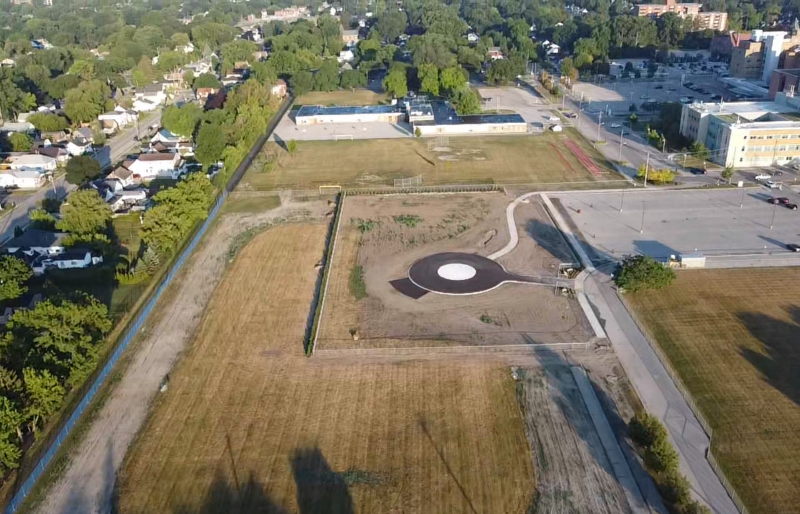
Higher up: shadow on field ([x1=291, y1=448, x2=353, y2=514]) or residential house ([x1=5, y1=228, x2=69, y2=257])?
residential house ([x1=5, y1=228, x2=69, y2=257])

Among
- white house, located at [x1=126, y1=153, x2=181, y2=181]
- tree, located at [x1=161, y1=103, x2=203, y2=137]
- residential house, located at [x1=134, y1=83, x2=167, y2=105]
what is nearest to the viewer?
white house, located at [x1=126, y1=153, x2=181, y2=181]

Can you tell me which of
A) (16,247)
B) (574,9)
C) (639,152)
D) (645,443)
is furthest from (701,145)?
(574,9)

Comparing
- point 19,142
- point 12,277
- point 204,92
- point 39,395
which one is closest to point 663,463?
point 39,395

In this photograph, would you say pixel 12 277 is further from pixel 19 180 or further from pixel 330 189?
pixel 19 180

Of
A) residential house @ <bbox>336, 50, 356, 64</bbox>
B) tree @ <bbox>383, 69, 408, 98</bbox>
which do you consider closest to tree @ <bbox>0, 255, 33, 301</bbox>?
tree @ <bbox>383, 69, 408, 98</bbox>

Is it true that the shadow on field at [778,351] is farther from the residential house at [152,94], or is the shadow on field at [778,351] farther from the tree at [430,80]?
the residential house at [152,94]

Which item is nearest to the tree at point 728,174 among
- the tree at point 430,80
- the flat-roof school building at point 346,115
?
the flat-roof school building at point 346,115

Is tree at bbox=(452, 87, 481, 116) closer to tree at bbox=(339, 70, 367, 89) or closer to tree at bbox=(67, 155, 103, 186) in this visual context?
tree at bbox=(339, 70, 367, 89)
